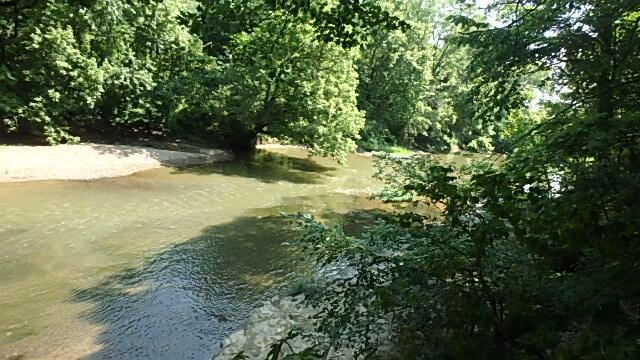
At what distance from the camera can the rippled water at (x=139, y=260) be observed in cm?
562

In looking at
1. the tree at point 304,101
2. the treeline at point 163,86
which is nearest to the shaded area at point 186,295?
the treeline at point 163,86

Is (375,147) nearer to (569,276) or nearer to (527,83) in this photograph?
(527,83)

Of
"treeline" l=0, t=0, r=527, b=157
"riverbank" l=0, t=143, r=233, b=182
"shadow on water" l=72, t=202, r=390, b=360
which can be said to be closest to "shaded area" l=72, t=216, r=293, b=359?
"shadow on water" l=72, t=202, r=390, b=360

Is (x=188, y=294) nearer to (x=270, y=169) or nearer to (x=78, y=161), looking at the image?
(x=78, y=161)

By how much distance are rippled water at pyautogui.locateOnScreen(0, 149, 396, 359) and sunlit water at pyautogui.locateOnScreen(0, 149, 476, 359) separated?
0.07 feet

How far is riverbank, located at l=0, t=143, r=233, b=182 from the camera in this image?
13.0m

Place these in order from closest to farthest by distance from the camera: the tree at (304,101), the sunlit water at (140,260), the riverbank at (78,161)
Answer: the sunlit water at (140,260) < the riverbank at (78,161) < the tree at (304,101)

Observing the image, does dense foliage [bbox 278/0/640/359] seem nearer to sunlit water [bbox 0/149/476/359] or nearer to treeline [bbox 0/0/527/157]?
sunlit water [bbox 0/149/476/359]

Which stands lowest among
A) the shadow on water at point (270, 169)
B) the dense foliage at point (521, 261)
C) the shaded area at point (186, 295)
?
the shaded area at point (186, 295)

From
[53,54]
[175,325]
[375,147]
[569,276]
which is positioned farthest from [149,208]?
[375,147]

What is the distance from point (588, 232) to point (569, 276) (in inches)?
10.7

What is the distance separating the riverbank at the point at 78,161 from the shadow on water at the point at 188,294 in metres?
6.48

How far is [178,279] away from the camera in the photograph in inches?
291

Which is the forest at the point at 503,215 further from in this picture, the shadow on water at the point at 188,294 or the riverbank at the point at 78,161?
the riverbank at the point at 78,161
